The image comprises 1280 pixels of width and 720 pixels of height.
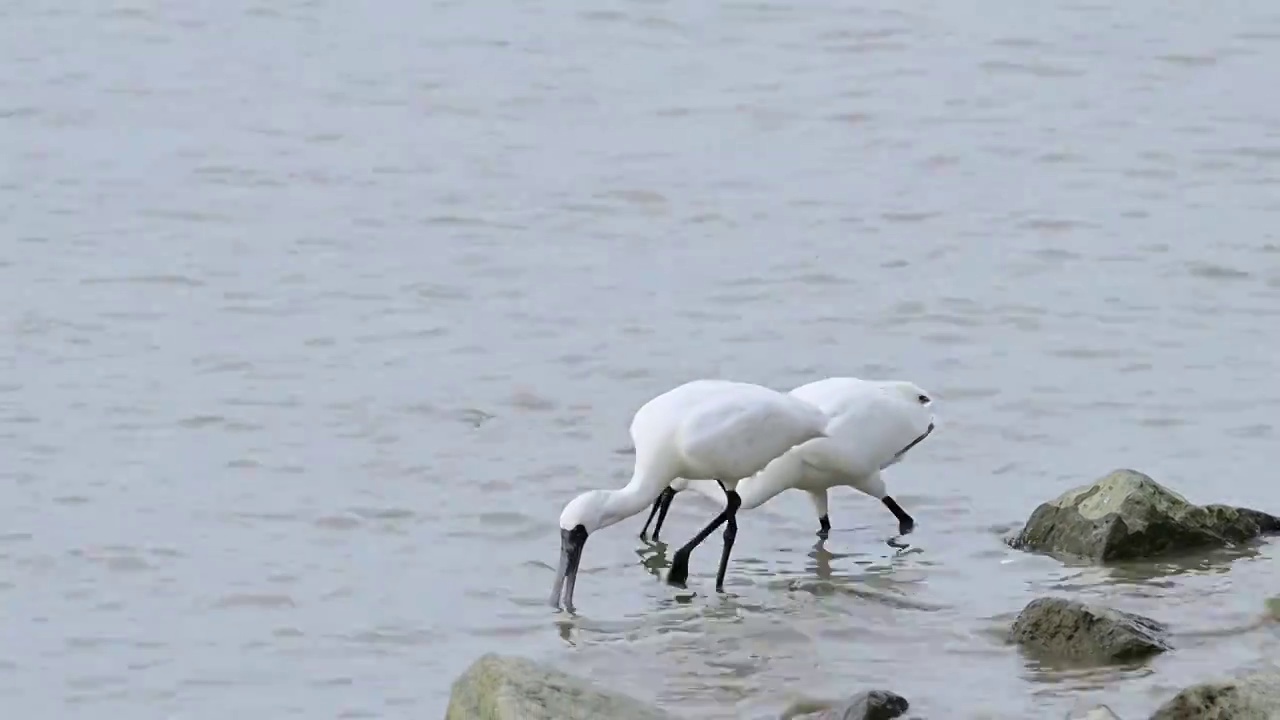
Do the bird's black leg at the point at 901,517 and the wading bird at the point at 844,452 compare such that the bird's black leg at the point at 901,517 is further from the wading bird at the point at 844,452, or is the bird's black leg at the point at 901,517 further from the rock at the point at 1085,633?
the rock at the point at 1085,633

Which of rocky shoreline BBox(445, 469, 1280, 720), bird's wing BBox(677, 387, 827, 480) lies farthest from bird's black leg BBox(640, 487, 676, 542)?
rocky shoreline BBox(445, 469, 1280, 720)

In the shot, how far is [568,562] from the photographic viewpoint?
8.12 metres

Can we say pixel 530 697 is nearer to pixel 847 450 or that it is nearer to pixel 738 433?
pixel 738 433

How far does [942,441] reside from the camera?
404 inches

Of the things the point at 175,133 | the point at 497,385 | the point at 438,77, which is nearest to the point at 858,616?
the point at 497,385

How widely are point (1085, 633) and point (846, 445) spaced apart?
1.83 m

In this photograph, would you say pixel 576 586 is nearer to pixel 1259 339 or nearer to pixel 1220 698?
pixel 1220 698

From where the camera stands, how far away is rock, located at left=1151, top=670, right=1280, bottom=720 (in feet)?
19.8

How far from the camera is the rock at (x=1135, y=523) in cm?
833

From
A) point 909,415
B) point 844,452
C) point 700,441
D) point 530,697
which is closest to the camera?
point 530,697

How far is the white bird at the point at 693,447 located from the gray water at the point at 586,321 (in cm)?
26

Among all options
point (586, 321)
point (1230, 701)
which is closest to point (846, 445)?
point (1230, 701)

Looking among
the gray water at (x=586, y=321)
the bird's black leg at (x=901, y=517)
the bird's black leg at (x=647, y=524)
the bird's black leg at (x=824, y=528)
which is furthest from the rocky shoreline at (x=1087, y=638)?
the bird's black leg at (x=647, y=524)

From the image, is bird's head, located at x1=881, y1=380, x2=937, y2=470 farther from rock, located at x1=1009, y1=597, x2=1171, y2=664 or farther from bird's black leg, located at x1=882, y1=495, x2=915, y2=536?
rock, located at x1=1009, y1=597, x2=1171, y2=664
